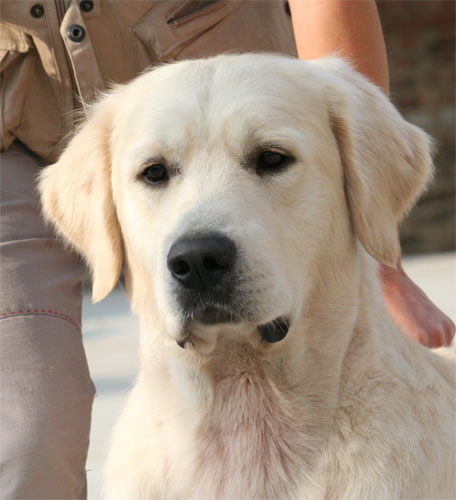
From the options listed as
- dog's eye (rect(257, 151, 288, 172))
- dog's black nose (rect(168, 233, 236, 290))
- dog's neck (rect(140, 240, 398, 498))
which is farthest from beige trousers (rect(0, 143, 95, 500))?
dog's eye (rect(257, 151, 288, 172))

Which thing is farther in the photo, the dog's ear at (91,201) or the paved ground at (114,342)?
the paved ground at (114,342)

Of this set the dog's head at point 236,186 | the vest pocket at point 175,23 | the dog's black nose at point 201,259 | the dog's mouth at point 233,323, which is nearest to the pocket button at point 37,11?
the vest pocket at point 175,23

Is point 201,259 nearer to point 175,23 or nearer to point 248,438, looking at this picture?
point 248,438

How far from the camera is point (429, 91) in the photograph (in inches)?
471

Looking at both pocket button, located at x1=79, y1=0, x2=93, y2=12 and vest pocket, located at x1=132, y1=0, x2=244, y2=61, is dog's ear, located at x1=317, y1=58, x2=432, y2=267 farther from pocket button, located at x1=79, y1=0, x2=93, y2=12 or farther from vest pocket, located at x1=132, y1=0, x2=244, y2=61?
pocket button, located at x1=79, y1=0, x2=93, y2=12

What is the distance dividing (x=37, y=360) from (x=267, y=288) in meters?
0.88

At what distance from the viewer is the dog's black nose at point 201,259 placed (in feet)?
7.74

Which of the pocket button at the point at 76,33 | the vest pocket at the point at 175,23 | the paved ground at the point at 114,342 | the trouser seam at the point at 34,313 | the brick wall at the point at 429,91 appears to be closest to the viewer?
the trouser seam at the point at 34,313

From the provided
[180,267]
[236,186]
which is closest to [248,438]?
[180,267]

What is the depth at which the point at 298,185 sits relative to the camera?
2664 millimetres

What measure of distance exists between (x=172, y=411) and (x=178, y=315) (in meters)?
0.38

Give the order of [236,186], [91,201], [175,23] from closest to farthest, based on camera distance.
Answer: [236,186] < [91,201] < [175,23]

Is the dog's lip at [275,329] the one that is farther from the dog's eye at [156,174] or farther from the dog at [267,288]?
the dog's eye at [156,174]

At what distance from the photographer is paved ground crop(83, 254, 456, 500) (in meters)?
5.00
